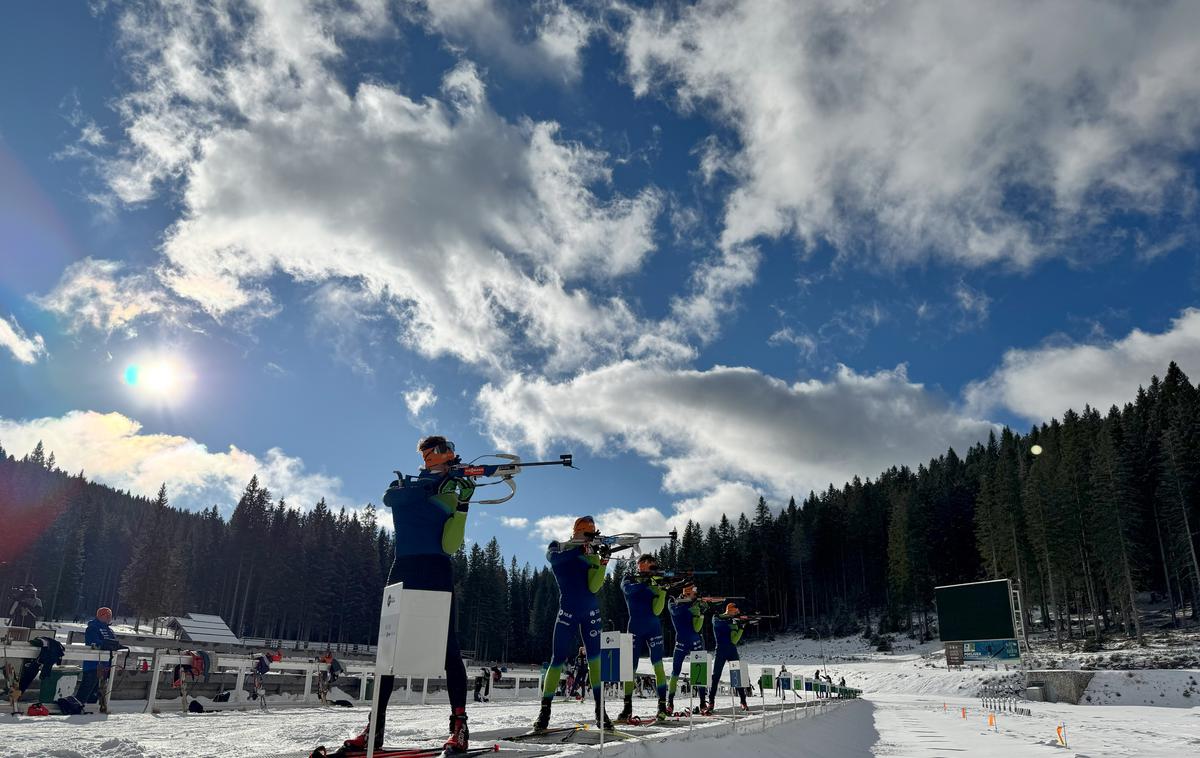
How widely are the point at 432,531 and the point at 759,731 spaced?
8.66m

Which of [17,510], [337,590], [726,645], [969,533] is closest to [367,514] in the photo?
[337,590]

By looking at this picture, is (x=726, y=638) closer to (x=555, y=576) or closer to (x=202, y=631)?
(x=555, y=576)

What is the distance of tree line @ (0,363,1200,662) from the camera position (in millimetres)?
63562

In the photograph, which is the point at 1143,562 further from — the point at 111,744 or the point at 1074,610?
the point at 111,744

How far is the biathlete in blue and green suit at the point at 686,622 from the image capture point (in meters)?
16.7

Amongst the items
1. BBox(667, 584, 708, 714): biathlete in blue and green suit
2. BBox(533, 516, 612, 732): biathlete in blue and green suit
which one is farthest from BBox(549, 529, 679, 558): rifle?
BBox(667, 584, 708, 714): biathlete in blue and green suit

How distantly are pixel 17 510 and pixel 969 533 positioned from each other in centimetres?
12109

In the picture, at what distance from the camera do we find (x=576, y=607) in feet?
34.0

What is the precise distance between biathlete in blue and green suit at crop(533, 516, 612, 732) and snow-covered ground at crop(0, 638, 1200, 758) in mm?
1583

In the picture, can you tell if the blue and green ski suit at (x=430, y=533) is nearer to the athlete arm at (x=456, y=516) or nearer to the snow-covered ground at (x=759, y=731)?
the athlete arm at (x=456, y=516)

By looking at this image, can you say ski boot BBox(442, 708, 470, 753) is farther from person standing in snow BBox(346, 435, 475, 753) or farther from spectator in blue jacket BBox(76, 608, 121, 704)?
spectator in blue jacket BBox(76, 608, 121, 704)

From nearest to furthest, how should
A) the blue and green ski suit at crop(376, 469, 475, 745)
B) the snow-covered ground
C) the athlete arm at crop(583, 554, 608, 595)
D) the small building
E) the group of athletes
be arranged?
the group of athletes, the blue and green ski suit at crop(376, 469, 475, 745), the snow-covered ground, the athlete arm at crop(583, 554, 608, 595), the small building

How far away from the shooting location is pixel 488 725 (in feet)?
38.7

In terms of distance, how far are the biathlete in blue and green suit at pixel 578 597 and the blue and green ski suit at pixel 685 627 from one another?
20.7 ft
